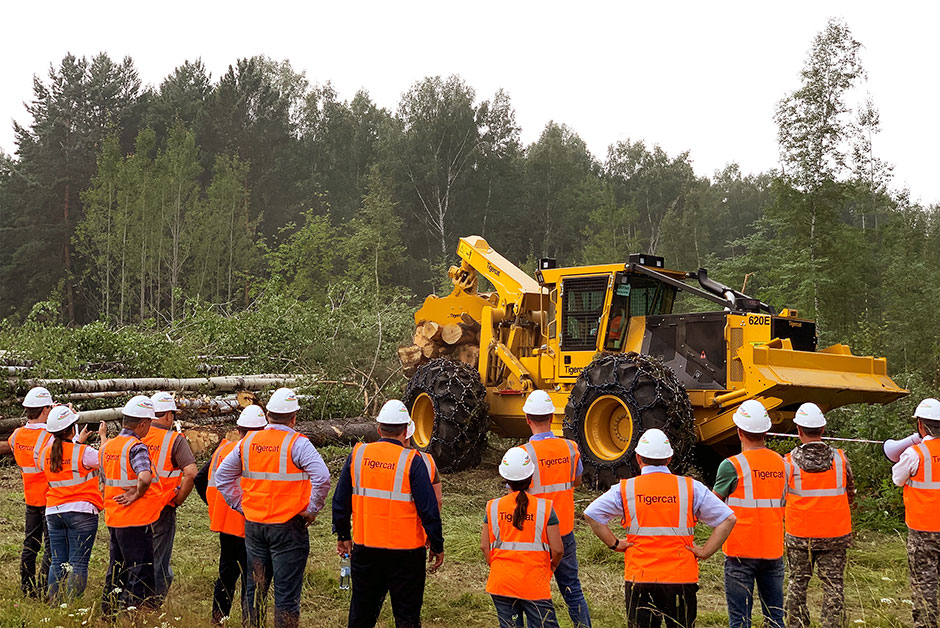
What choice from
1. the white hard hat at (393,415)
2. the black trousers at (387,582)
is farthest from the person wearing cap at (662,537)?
the white hard hat at (393,415)

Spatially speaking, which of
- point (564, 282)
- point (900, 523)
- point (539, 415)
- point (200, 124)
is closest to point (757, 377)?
point (900, 523)

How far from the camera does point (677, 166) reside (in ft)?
171

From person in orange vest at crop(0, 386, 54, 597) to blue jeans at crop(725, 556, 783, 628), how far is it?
15.4 feet

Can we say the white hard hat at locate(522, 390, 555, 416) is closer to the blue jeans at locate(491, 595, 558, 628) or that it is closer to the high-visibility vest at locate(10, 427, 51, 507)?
the blue jeans at locate(491, 595, 558, 628)

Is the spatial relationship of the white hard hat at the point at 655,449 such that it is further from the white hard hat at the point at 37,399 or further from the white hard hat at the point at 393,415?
the white hard hat at the point at 37,399

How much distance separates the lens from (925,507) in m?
5.82

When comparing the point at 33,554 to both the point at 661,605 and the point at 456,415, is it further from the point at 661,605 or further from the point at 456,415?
the point at 456,415

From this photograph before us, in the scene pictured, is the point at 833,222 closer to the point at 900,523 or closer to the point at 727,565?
the point at 900,523

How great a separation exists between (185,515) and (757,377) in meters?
6.30

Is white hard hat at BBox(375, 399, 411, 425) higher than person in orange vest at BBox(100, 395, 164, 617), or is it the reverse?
white hard hat at BBox(375, 399, 411, 425)

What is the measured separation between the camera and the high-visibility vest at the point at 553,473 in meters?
5.87

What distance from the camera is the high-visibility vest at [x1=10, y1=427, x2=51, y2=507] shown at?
671 centimetres

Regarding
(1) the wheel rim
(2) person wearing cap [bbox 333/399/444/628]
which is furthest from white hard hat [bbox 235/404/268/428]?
(1) the wheel rim

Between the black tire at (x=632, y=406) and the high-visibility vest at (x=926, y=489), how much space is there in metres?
3.69
